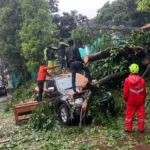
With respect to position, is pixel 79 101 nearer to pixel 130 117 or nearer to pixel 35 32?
pixel 130 117

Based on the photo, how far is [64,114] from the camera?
30.5 feet

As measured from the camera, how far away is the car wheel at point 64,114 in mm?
9047

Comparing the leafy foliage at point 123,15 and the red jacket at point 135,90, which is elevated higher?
the leafy foliage at point 123,15

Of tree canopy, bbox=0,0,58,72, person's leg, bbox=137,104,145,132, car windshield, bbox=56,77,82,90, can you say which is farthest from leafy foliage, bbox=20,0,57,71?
person's leg, bbox=137,104,145,132

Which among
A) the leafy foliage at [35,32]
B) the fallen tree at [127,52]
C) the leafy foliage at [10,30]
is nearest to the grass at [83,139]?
the fallen tree at [127,52]

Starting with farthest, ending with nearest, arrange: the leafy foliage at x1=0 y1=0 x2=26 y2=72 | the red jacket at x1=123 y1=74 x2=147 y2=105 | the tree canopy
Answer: the leafy foliage at x1=0 y1=0 x2=26 y2=72
the tree canopy
the red jacket at x1=123 y1=74 x2=147 y2=105

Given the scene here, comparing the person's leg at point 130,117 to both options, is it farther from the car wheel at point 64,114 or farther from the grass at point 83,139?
the car wheel at point 64,114

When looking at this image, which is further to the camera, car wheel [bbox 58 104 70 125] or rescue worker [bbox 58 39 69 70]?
rescue worker [bbox 58 39 69 70]

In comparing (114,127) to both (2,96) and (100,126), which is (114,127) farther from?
(2,96)

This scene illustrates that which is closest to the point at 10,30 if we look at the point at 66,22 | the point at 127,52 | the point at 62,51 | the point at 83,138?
the point at 66,22

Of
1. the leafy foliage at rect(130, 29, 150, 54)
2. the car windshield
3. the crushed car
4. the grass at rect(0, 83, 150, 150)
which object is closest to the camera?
the grass at rect(0, 83, 150, 150)

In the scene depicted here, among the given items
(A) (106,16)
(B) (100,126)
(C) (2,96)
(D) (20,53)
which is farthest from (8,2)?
(B) (100,126)

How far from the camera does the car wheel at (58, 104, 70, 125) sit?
29.7 ft

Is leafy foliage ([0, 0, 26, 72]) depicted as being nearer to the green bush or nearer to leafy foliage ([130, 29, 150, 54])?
leafy foliage ([130, 29, 150, 54])
